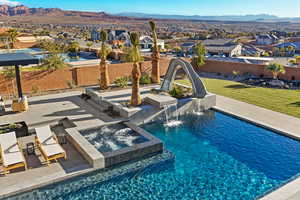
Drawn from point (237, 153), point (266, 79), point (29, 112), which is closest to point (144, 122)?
point (237, 153)

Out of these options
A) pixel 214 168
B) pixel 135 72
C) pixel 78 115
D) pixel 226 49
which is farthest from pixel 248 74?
pixel 226 49

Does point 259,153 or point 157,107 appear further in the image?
point 157,107

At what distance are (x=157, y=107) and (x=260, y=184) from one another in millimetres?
7509

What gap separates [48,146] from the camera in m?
10.8

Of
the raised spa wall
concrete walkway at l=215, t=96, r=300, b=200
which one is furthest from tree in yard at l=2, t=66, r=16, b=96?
concrete walkway at l=215, t=96, r=300, b=200

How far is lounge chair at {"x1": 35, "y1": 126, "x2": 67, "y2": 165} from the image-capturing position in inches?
405

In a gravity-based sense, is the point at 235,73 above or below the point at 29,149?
above

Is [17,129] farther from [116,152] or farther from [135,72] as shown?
[135,72]

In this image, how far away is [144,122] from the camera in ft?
49.9

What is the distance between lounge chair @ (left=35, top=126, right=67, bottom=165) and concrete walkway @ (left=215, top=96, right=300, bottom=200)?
7.73 meters

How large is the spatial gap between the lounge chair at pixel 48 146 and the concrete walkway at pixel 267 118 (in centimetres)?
773

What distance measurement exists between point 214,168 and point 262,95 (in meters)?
11.6

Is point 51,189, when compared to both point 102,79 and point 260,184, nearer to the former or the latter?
point 260,184

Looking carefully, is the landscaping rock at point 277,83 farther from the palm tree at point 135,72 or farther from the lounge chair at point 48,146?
the lounge chair at point 48,146
